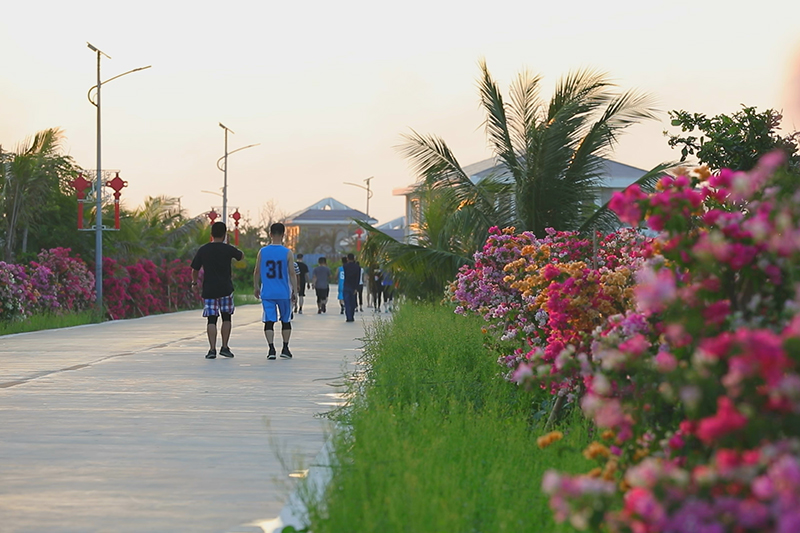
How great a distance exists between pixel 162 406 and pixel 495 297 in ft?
17.4

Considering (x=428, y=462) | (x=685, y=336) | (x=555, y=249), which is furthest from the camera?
(x=555, y=249)

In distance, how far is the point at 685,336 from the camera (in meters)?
4.17

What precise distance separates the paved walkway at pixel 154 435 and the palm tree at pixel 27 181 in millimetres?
12614

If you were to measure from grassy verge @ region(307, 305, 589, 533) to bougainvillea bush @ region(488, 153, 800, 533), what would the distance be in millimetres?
586

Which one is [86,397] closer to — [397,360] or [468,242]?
[397,360]

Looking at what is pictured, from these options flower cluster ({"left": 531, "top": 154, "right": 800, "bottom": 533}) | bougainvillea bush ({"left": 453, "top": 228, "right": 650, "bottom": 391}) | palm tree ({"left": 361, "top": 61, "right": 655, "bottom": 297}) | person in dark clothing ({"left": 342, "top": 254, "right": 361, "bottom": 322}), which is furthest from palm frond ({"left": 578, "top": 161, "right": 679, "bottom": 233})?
flower cluster ({"left": 531, "top": 154, "right": 800, "bottom": 533})

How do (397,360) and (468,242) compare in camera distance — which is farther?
(468,242)

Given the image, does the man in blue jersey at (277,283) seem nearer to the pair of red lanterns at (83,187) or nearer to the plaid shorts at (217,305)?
the plaid shorts at (217,305)

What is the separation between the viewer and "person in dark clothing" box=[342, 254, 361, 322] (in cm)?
3194

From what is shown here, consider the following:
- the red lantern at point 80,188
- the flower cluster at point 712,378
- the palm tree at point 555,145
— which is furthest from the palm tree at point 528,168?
the flower cluster at point 712,378

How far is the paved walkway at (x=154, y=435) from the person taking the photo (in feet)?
22.4

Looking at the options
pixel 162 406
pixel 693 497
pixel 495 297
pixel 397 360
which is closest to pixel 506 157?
pixel 495 297

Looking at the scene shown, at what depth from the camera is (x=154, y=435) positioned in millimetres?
9688

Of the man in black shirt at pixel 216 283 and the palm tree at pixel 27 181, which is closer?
the man in black shirt at pixel 216 283
